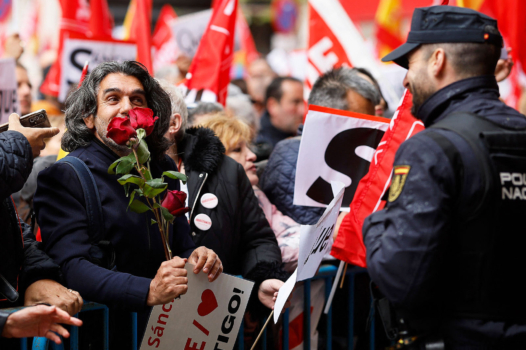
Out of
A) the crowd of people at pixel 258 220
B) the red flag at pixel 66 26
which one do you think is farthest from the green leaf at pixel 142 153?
the red flag at pixel 66 26

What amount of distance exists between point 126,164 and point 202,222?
0.91 meters

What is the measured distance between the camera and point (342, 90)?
3980mm

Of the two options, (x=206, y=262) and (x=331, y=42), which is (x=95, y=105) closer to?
(x=206, y=262)

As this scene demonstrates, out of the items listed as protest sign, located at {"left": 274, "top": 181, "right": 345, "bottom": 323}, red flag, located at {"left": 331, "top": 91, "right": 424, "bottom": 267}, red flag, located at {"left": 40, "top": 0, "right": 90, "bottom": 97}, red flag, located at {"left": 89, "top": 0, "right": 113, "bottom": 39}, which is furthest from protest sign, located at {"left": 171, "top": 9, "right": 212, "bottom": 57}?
protest sign, located at {"left": 274, "top": 181, "right": 345, "bottom": 323}

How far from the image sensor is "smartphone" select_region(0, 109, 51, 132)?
242 cm

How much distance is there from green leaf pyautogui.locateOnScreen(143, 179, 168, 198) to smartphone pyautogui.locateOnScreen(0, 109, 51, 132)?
23.6 inches

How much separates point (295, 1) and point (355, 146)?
2323 cm

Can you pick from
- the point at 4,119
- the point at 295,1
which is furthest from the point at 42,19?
the point at 295,1

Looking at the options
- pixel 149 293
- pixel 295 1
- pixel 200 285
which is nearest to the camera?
pixel 149 293

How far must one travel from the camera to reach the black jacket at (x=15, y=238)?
2168 mm

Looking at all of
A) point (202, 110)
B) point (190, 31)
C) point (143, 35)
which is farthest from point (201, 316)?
point (190, 31)

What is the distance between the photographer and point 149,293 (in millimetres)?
2256

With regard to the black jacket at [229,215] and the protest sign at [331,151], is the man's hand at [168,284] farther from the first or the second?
the protest sign at [331,151]

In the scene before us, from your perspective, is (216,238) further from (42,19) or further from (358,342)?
(42,19)
